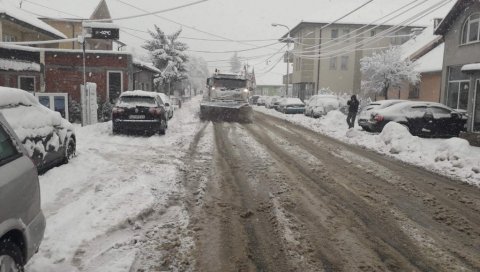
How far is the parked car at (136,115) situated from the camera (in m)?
14.7

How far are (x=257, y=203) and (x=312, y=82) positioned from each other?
4438 centimetres

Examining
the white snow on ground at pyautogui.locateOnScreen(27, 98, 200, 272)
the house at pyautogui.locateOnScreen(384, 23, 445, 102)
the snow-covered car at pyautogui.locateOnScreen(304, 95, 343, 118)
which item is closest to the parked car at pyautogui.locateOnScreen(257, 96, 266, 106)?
the house at pyautogui.locateOnScreen(384, 23, 445, 102)

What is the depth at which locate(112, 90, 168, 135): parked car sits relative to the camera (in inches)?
580

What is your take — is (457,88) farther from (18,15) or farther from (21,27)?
(21,27)

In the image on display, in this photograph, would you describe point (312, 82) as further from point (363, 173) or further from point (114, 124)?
point (363, 173)

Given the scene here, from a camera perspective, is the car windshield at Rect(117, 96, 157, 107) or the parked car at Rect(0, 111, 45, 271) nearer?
the parked car at Rect(0, 111, 45, 271)

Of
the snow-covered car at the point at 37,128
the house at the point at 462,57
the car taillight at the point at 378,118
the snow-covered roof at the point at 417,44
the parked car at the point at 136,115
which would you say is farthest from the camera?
the snow-covered roof at the point at 417,44

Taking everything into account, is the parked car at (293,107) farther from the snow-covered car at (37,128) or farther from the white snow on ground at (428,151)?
→ the snow-covered car at (37,128)

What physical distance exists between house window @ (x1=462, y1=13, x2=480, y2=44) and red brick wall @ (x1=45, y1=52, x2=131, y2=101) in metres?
19.3

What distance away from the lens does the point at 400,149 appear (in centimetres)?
1327

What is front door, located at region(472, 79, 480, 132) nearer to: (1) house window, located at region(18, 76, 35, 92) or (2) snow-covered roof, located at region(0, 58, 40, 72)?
(2) snow-covered roof, located at region(0, 58, 40, 72)

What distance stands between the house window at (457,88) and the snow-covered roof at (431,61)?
26.3 ft

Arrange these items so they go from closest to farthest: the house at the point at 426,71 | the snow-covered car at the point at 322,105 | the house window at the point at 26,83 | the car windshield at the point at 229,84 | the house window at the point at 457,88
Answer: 1. the house window at the point at 457,88
2. the car windshield at the point at 229,84
3. the house window at the point at 26,83
4. the snow-covered car at the point at 322,105
5. the house at the point at 426,71

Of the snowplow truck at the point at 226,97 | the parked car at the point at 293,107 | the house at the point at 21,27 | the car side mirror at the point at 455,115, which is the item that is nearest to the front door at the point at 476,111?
the car side mirror at the point at 455,115
